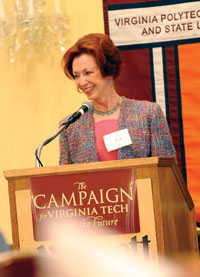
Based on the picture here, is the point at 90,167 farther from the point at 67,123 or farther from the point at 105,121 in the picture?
the point at 105,121

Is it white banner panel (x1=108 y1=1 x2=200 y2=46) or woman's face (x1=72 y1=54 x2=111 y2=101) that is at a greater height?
white banner panel (x1=108 y1=1 x2=200 y2=46)

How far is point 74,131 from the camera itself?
241 centimetres

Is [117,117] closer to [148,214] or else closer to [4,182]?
[148,214]

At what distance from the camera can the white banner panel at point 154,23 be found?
3.76 metres

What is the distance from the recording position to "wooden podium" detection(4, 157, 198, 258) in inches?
62.0

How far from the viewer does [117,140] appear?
7.62ft

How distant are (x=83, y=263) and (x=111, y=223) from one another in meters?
1.30

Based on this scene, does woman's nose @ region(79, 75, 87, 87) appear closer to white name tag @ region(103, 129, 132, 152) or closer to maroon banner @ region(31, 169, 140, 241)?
white name tag @ region(103, 129, 132, 152)

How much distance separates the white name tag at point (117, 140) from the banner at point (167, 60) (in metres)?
1.51

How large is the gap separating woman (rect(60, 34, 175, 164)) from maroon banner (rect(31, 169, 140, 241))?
2.31 ft

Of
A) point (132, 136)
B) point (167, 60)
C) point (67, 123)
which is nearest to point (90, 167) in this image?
point (67, 123)

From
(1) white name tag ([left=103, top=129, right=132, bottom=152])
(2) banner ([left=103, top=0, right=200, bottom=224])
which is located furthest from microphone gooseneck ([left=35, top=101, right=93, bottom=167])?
(2) banner ([left=103, top=0, right=200, bottom=224])

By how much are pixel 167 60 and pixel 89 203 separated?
2458 millimetres

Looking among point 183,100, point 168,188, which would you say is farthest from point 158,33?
point 168,188
